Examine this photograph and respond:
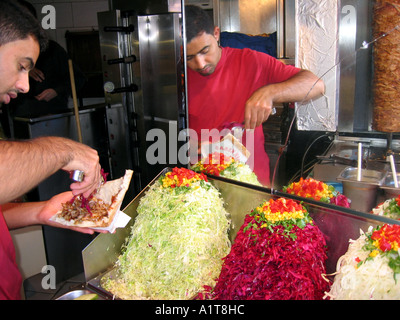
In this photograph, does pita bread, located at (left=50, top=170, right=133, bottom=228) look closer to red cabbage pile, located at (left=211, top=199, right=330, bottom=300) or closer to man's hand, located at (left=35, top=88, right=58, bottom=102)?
red cabbage pile, located at (left=211, top=199, right=330, bottom=300)

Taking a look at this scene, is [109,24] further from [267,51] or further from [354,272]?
[354,272]

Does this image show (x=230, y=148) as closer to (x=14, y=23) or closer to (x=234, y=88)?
(x=234, y=88)

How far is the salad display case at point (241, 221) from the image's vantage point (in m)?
1.59

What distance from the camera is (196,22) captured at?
9.55 feet

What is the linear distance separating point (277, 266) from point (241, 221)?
0.63m

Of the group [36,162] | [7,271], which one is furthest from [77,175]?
[7,271]

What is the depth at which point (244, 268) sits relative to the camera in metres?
1.54

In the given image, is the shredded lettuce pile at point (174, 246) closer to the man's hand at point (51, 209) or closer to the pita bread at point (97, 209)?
the pita bread at point (97, 209)

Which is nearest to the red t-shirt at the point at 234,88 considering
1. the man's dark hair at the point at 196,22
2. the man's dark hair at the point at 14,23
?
the man's dark hair at the point at 196,22

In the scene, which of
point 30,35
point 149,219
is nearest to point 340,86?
point 149,219

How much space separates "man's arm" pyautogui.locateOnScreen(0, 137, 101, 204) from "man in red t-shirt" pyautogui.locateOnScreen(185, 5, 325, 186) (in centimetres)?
113

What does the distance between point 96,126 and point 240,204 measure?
2620 millimetres

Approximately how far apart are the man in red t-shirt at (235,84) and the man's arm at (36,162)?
1.13 meters

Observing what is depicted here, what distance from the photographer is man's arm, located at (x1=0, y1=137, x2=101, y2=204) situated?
1.30 meters
